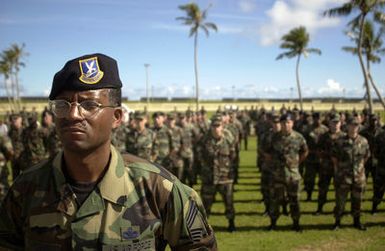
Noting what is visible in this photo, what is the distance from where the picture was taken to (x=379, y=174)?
29.5 feet

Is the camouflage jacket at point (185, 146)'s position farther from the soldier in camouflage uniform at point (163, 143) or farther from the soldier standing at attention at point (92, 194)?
the soldier standing at attention at point (92, 194)

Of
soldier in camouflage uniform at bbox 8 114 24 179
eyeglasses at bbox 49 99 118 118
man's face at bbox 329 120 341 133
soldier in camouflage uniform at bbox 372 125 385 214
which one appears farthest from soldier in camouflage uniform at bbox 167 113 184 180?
eyeglasses at bbox 49 99 118 118

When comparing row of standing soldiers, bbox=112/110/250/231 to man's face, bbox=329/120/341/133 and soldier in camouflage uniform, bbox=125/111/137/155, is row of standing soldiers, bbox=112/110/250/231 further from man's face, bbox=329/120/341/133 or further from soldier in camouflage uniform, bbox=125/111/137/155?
man's face, bbox=329/120/341/133

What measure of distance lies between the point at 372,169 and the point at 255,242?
18.3ft

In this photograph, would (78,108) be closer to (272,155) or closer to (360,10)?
(272,155)

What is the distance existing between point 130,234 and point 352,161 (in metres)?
6.63

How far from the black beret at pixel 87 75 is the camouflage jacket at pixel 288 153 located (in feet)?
19.4

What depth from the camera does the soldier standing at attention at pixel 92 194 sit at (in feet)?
6.10

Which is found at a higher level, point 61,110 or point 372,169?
point 61,110

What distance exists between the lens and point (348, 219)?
27.3ft

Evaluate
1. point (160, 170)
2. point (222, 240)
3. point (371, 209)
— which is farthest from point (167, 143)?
point (160, 170)

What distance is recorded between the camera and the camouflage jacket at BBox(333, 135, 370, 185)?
24.1ft

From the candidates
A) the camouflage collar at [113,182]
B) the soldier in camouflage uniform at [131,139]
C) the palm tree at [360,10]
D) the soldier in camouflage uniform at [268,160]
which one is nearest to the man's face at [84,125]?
the camouflage collar at [113,182]

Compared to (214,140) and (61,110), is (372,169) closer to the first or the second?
(214,140)
